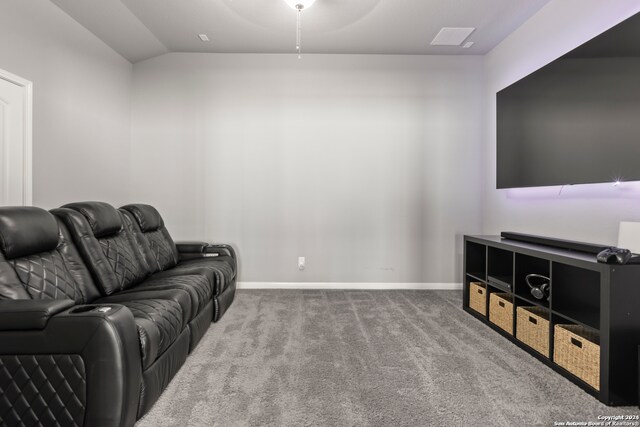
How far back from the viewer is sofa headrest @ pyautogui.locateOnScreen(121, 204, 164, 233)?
3.29 metres

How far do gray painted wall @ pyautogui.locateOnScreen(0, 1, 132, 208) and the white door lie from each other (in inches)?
2.8

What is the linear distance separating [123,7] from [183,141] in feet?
4.86

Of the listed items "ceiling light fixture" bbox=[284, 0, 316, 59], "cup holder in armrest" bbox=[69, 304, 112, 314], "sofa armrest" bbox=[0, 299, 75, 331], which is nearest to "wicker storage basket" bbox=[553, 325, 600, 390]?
"cup holder in armrest" bbox=[69, 304, 112, 314]

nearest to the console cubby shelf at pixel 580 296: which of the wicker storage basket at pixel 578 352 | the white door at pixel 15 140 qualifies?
the wicker storage basket at pixel 578 352

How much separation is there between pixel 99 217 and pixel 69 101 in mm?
1414

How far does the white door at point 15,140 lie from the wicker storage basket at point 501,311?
389 centimetres

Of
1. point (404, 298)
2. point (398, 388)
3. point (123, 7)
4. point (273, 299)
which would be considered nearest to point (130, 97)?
point (123, 7)

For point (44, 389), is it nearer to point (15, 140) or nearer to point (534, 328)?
point (15, 140)

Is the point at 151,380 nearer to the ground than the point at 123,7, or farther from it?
nearer to the ground

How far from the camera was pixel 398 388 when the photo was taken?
1915 millimetres

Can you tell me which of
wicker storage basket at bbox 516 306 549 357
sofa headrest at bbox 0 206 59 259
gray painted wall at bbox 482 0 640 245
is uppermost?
gray painted wall at bbox 482 0 640 245

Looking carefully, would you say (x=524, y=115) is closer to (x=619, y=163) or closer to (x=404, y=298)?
(x=619, y=163)

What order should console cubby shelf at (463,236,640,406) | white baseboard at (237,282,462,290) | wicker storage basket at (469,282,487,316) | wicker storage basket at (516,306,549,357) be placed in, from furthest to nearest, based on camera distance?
white baseboard at (237,282,462,290) → wicker storage basket at (469,282,487,316) → wicker storage basket at (516,306,549,357) → console cubby shelf at (463,236,640,406)

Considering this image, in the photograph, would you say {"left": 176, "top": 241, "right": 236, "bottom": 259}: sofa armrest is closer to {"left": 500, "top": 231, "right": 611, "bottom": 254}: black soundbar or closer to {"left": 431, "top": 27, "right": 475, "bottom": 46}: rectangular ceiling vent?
{"left": 500, "top": 231, "right": 611, "bottom": 254}: black soundbar
